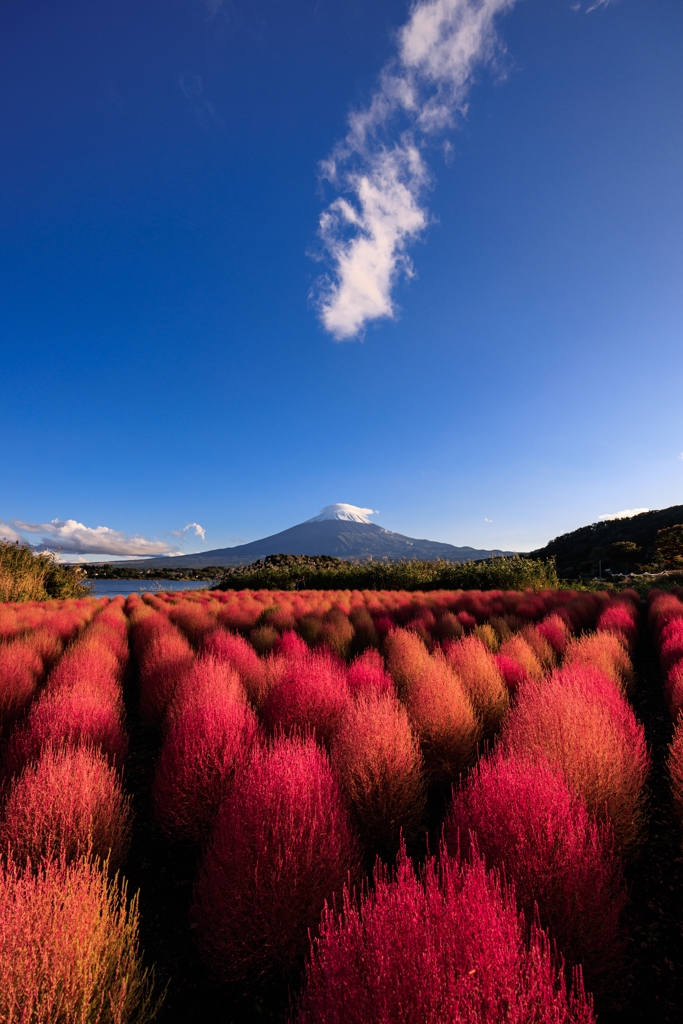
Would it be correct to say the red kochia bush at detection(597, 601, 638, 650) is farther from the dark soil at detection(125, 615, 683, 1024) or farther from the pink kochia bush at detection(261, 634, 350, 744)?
the pink kochia bush at detection(261, 634, 350, 744)

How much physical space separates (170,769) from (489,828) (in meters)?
1.87

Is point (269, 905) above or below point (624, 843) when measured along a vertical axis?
above

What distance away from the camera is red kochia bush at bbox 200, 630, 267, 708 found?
411 centimetres

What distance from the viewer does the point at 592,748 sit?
2.51 meters

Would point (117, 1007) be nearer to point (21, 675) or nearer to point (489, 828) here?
point (489, 828)

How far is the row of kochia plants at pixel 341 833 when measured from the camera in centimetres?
112

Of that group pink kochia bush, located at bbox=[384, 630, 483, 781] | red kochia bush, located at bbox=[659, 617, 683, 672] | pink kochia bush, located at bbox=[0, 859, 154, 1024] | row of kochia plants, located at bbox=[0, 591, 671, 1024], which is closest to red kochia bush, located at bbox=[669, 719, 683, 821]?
row of kochia plants, located at bbox=[0, 591, 671, 1024]

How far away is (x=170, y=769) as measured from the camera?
8.59 feet

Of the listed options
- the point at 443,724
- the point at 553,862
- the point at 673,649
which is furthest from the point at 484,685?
the point at 673,649

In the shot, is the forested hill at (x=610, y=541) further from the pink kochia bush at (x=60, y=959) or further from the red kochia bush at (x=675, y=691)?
the pink kochia bush at (x=60, y=959)

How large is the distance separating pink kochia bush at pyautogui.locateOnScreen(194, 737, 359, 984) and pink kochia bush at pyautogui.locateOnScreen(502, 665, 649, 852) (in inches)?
41.2

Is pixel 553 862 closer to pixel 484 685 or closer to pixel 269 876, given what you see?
pixel 269 876

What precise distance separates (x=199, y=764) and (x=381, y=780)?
3.66 ft

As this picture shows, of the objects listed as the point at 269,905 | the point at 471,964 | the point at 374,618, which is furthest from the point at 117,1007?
the point at 374,618
